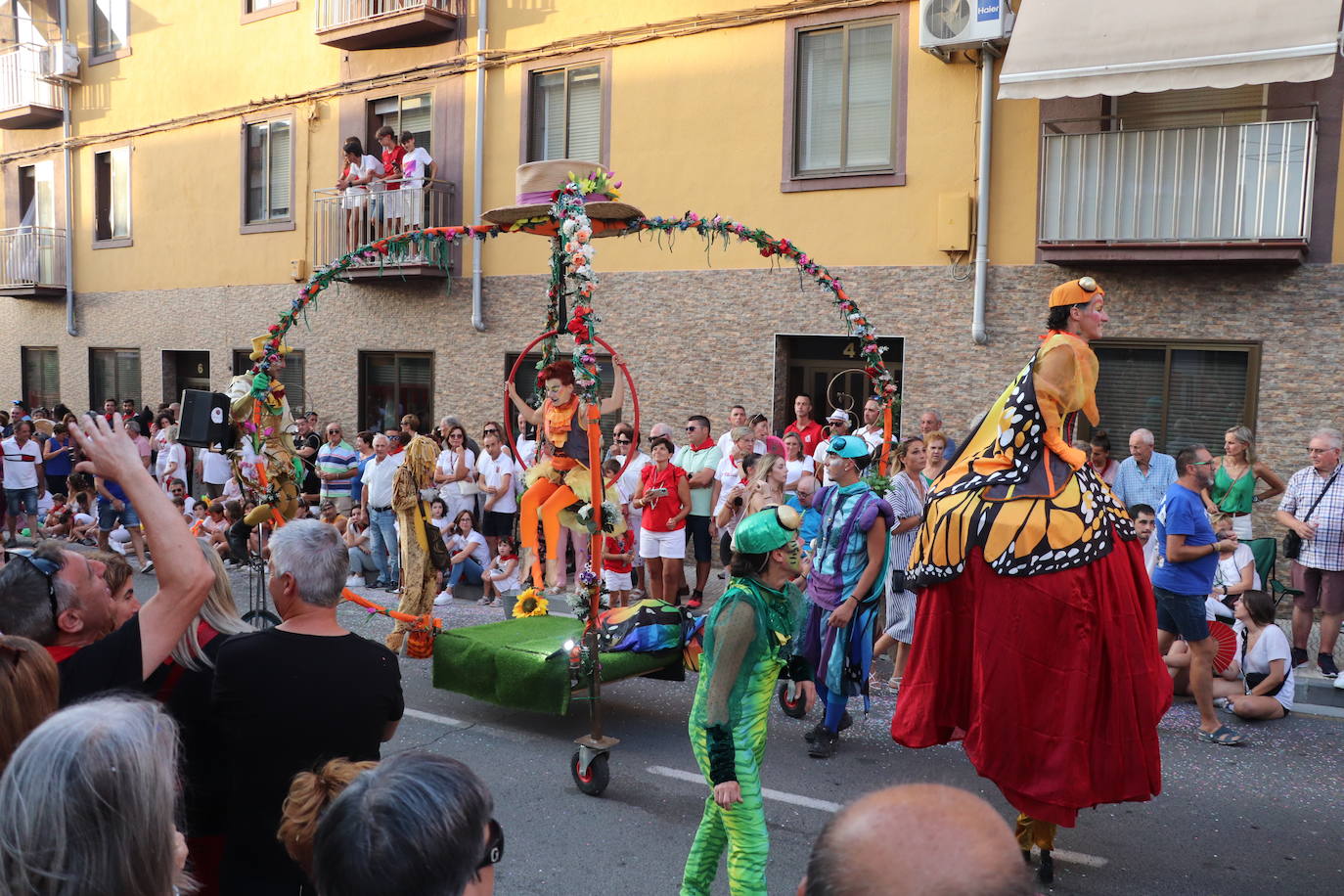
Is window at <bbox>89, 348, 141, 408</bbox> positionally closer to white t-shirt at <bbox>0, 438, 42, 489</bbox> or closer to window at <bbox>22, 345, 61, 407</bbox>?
window at <bbox>22, 345, 61, 407</bbox>

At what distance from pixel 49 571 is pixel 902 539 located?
6243 millimetres

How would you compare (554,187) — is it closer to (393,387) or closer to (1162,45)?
(1162,45)

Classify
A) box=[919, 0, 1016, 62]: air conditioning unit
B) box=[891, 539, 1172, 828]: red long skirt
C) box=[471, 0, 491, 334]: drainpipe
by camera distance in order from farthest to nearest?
box=[471, 0, 491, 334]: drainpipe, box=[919, 0, 1016, 62]: air conditioning unit, box=[891, 539, 1172, 828]: red long skirt

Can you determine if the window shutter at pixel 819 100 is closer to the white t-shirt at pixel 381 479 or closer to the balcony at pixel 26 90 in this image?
the white t-shirt at pixel 381 479

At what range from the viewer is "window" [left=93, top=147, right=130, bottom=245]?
2128cm

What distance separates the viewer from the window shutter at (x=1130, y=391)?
11.2 metres

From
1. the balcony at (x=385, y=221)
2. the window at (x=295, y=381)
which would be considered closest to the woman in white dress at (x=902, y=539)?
the balcony at (x=385, y=221)

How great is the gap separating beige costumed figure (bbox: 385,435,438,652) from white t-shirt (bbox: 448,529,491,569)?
208cm

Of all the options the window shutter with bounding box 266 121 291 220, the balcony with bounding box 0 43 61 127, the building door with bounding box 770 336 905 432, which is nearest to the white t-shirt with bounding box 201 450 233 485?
the window shutter with bounding box 266 121 291 220

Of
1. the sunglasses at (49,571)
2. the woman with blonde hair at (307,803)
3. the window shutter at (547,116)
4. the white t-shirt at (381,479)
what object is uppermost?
the window shutter at (547,116)

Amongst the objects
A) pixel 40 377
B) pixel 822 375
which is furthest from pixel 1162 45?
pixel 40 377

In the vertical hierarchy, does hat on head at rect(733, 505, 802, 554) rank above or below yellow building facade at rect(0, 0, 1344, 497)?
below

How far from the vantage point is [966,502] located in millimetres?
5176

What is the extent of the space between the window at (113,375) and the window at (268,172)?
435 centimetres
